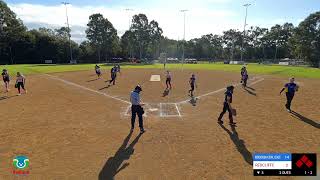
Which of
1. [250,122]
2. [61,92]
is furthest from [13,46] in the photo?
[250,122]

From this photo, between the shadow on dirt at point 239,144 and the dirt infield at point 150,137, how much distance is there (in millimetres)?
33

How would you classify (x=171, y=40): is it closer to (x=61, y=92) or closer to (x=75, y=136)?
(x=61, y=92)

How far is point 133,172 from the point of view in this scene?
8188 mm

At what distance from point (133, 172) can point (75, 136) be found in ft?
13.7

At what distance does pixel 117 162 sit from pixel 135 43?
9285cm

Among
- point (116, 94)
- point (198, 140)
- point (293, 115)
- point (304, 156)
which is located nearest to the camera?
point (304, 156)

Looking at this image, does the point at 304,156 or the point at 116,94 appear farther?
the point at 116,94

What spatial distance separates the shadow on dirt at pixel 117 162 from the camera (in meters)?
8.05

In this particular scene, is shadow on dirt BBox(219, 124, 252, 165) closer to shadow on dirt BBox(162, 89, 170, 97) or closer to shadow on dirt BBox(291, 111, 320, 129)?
shadow on dirt BBox(291, 111, 320, 129)

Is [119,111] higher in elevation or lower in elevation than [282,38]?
lower

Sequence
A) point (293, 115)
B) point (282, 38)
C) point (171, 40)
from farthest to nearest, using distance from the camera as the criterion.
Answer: point (171, 40) → point (282, 38) → point (293, 115)

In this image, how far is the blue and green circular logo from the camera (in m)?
8.59
